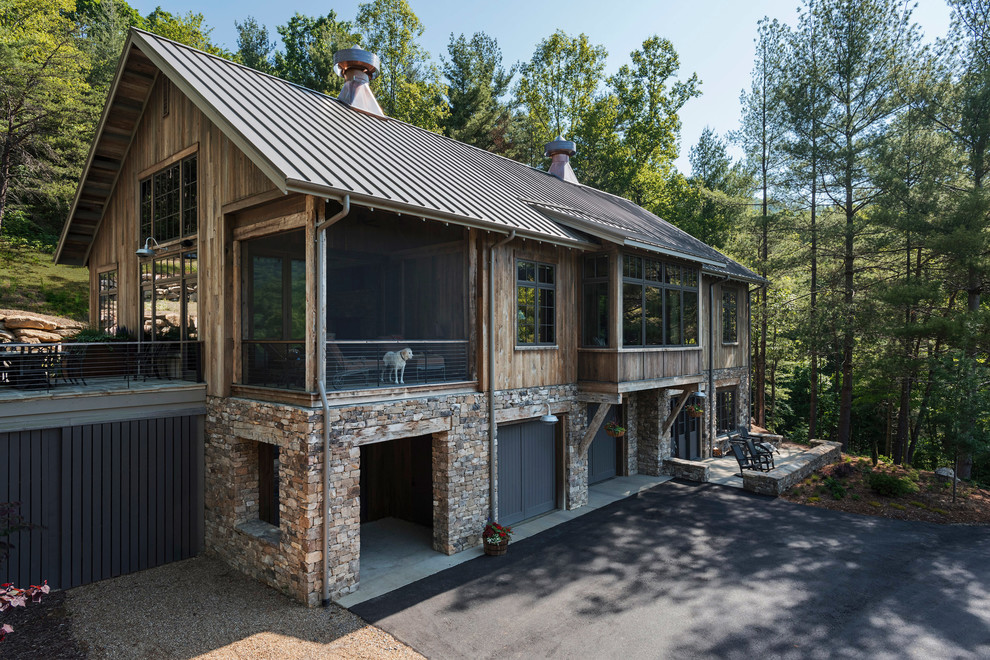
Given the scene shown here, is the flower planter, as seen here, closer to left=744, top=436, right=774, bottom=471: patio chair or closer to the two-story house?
the two-story house

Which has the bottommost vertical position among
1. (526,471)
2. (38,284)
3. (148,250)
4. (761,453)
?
(761,453)

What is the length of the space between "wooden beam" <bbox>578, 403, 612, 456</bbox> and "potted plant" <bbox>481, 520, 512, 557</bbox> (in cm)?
306

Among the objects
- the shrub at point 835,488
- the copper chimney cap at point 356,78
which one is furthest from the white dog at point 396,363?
the shrub at point 835,488

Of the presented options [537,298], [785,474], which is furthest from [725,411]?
[537,298]

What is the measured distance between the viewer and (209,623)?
22.2 feet

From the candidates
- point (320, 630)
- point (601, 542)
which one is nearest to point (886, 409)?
point (601, 542)

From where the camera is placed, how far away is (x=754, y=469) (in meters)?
13.4

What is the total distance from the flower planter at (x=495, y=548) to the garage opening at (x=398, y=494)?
1.07 metres

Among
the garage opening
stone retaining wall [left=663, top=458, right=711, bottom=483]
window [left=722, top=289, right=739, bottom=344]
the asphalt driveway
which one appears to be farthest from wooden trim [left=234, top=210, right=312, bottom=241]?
window [left=722, top=289, right=739, bottom=344]

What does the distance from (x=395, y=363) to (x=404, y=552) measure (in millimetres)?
3287

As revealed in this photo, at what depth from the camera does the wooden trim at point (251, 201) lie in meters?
7.55

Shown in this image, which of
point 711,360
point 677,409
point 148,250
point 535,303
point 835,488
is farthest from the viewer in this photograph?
point 711,360

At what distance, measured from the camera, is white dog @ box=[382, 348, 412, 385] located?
27.2ft

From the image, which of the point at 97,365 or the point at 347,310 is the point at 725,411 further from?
the point at 97,365
